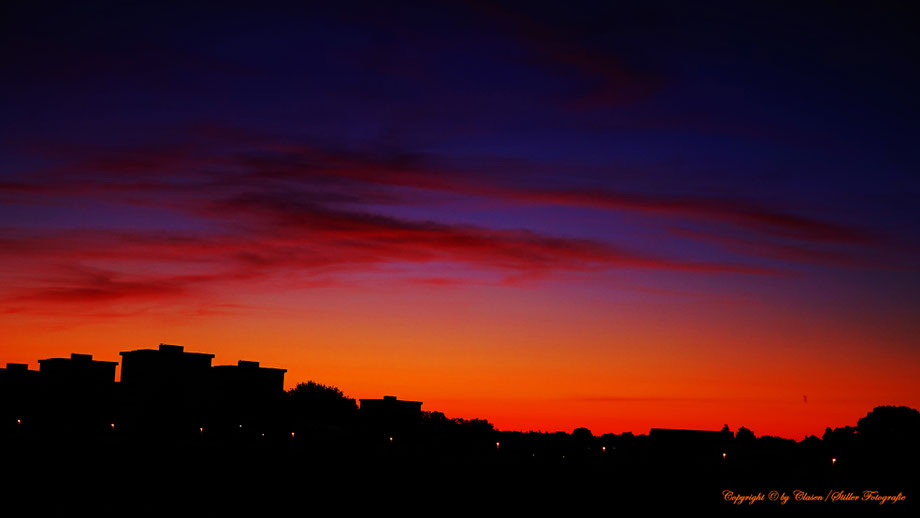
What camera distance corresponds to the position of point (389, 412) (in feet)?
360

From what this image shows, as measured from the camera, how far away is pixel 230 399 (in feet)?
341

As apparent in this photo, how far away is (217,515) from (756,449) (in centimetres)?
4613

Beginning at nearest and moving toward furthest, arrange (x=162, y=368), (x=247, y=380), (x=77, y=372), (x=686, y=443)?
(x=686, y=443) < (x=162, y=368) < (x=77, y=372) < (x=247, y=380)

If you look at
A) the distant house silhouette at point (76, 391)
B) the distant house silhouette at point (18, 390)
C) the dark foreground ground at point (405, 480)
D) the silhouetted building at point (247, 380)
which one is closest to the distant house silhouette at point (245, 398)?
the silhouetted building at point (247, 380)

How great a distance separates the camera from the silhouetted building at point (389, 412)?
356ft

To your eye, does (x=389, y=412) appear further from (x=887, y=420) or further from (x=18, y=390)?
(x=887, y=420)

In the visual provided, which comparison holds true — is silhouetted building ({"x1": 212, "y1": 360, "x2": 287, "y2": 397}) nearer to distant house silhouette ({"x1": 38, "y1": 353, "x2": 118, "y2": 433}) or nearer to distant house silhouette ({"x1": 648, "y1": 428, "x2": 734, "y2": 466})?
distant house silhouette ({"x1": 38, "y1": 353, "x2": 118, "y2": 433})

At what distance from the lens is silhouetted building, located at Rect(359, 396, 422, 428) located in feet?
356

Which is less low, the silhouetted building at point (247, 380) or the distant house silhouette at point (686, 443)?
the silhouetted building at point (247, 380)

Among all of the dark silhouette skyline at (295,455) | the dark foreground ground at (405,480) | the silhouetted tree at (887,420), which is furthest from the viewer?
the silhouetted tree at (887,420)

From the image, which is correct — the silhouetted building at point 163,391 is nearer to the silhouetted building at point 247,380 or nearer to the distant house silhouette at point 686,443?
the silhouetted building at point 247,380

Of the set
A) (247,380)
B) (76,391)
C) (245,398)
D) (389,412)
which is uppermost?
(247,380)

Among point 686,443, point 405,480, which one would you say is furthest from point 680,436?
point 405,480

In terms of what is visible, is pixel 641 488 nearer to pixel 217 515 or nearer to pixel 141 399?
pixel 217 515
